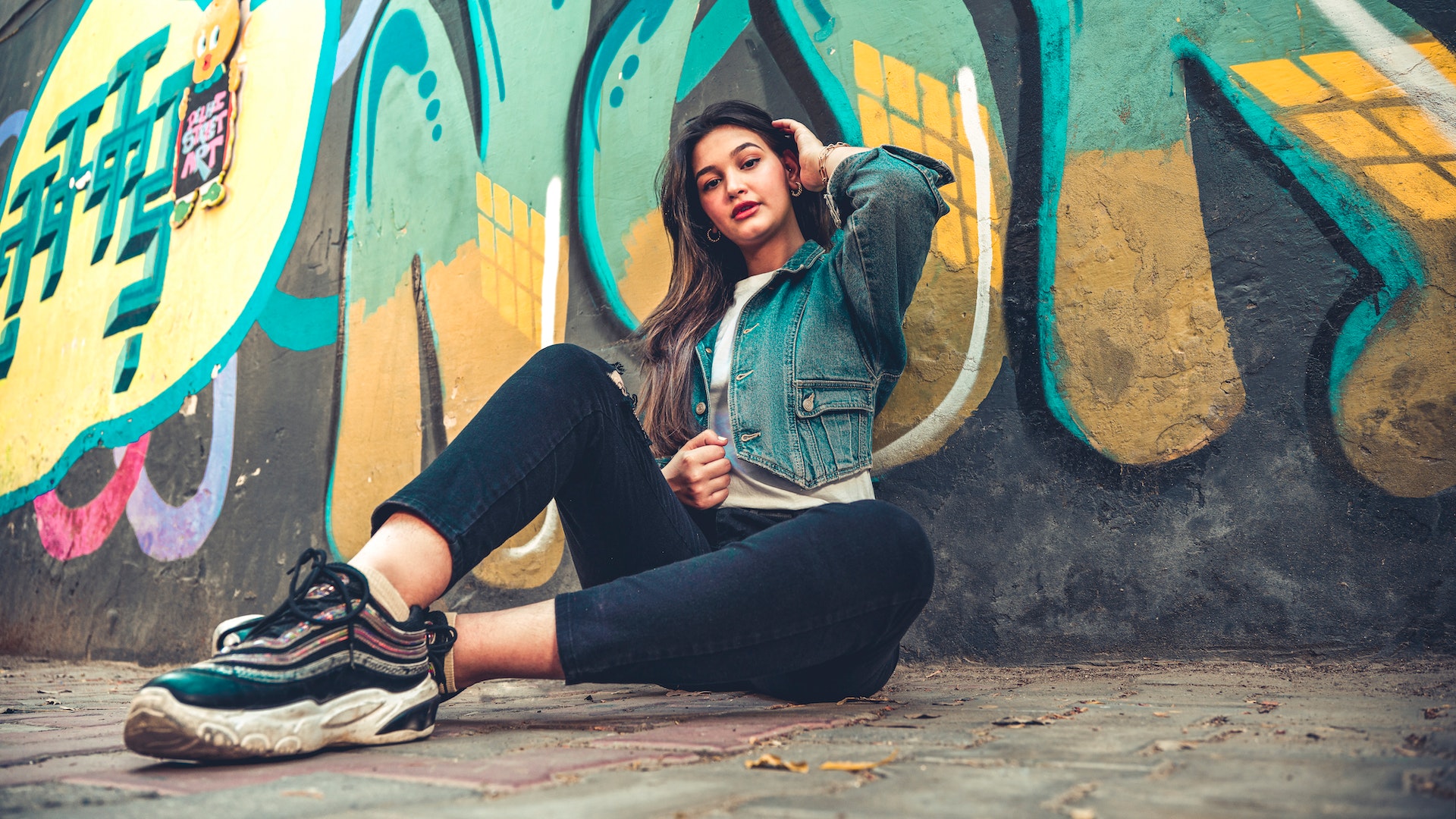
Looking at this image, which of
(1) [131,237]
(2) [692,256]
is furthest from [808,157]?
(1) [131,237]

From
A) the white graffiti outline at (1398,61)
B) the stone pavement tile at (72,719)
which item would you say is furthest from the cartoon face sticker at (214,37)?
the white graffiti outline at (1398,61)

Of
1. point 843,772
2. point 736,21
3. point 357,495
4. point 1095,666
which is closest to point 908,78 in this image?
point 736,21

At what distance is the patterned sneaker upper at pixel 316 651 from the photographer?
0.99 meters

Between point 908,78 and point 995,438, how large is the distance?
934mm

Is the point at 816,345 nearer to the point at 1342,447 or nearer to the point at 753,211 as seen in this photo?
the point at 753,211

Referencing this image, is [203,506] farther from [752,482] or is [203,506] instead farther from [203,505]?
[752,482]

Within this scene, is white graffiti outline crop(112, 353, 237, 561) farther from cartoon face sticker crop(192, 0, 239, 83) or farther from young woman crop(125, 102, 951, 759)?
young woman crop(125, 102, 951, 759)

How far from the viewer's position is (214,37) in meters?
4.09

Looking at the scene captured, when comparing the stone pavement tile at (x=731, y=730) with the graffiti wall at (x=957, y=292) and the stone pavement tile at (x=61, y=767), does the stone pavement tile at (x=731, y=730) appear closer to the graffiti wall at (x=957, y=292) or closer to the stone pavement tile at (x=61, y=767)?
the stone pavement tile at (x=61, y=767)

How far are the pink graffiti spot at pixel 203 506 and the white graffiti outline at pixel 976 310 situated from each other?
2.93m

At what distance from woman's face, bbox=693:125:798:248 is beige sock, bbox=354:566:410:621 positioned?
3.58 feet

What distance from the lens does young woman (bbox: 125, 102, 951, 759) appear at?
1.07 m

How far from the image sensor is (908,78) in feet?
6.88

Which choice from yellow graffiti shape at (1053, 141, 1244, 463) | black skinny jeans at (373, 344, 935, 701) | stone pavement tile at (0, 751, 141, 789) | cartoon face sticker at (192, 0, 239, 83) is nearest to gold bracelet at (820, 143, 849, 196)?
yellow graffiti shape at (1053, 141, 1244, 463)
